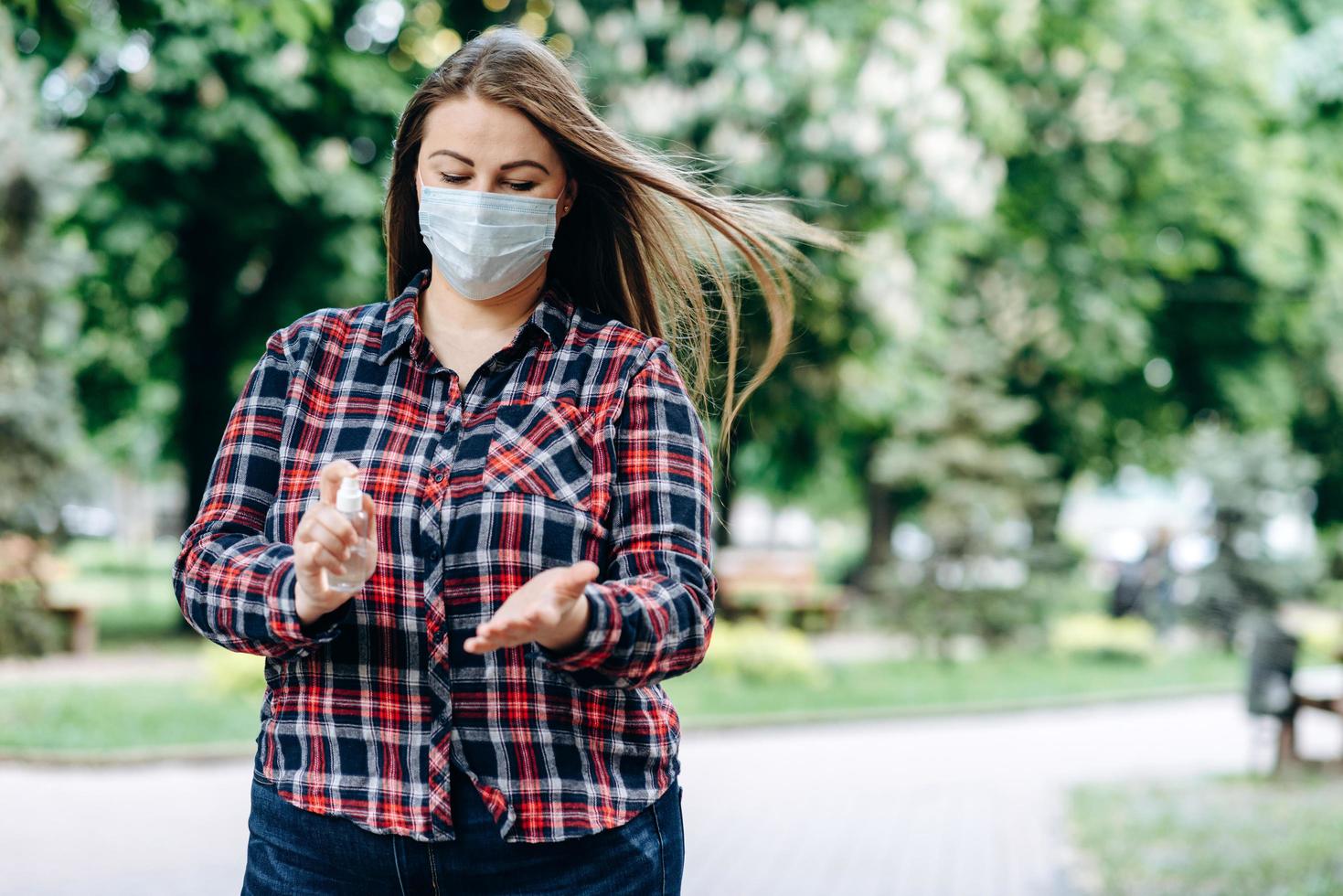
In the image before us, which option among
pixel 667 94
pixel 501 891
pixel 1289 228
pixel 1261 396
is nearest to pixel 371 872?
pixel 501 891

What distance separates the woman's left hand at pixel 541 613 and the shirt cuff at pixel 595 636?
1.3 inches

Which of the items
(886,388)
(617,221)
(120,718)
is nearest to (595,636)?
(617,221)

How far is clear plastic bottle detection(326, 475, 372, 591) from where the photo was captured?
171cm

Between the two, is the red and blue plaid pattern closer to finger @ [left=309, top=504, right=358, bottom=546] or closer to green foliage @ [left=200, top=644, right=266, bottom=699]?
finger @ [left=309, top=504, right=358, bottom=546]

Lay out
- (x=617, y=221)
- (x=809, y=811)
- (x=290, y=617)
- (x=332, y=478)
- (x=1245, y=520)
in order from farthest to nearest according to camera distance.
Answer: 1. (x=1245, y=520)
2. (x=809, y=811)
3. (x=617, y=221)
4. (x=290, y=617)
5. (x=332, y=478)

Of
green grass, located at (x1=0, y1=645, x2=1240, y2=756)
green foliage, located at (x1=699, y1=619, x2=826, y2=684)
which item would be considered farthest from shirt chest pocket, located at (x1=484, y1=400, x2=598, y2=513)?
green foliage, located at (x1=699, y1=619, x2=826, y2=684)

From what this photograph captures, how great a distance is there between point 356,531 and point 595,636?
0.30 meters

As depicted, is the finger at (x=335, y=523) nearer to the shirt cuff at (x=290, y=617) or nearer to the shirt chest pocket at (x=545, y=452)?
the shirt cuff at (x=290, y=617)

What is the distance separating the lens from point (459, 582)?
194 centimetres

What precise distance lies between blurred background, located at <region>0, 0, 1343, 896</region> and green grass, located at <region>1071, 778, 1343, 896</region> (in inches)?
1.9

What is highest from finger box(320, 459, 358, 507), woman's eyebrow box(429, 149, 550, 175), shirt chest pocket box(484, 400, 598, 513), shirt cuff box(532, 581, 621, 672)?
woman's eyebrow box(429, 149, 550, 175)

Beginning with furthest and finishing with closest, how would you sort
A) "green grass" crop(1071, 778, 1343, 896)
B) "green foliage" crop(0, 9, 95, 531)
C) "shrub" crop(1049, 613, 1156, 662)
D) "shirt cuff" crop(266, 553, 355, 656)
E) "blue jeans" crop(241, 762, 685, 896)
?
"shrub" crop(1049, 613, 1156, 662), "green foliage" crop(0, 9, 95, 531), "green grass" crop(1071, 778, 1343, 896), "blue jeans" crop(241, 762, 685, 896), "shirt cuff" crop(266, 553, 355, 656)

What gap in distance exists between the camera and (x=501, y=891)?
196cm

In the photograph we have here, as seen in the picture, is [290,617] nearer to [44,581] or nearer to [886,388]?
[44,581]
